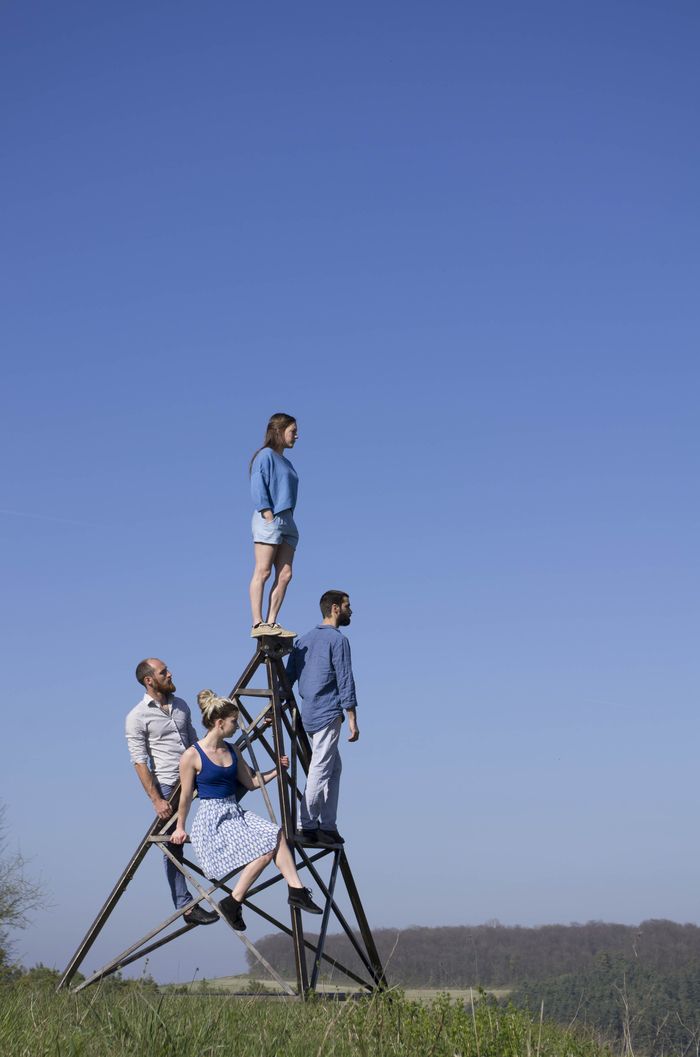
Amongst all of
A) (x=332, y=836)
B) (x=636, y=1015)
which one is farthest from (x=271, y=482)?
(x=636, y=1015)

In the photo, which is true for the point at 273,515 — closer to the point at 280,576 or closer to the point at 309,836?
the point at 280,576

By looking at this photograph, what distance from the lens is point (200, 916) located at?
Result: 36.5 feet

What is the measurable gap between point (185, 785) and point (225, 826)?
534mm

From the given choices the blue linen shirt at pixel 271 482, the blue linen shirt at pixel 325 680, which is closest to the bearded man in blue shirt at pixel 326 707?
the blue linen shirt at pixel 325 680

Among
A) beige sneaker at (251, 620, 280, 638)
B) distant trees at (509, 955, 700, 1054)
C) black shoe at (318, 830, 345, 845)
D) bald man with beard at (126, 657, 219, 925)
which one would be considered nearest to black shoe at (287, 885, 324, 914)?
black shoe at (318, 830, 345, 845)

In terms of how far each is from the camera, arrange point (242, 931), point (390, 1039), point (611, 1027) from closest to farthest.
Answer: point (390, 1039) → point (611, 1027) → point (242, 931)

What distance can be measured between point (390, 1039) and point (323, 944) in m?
3.68

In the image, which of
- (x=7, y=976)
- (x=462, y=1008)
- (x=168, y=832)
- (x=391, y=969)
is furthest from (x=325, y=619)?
(x=7, y=976)

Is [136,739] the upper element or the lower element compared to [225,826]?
upper

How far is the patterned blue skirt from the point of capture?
10.6 m

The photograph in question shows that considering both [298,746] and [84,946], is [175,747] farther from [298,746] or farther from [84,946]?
[84,946]

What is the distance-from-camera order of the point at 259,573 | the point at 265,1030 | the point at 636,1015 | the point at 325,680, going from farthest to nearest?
the point at 259,573
the point at 325,680
the point at 265,1030
the point at 636,1015

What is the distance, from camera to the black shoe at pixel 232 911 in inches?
422

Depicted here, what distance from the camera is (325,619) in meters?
11.9
